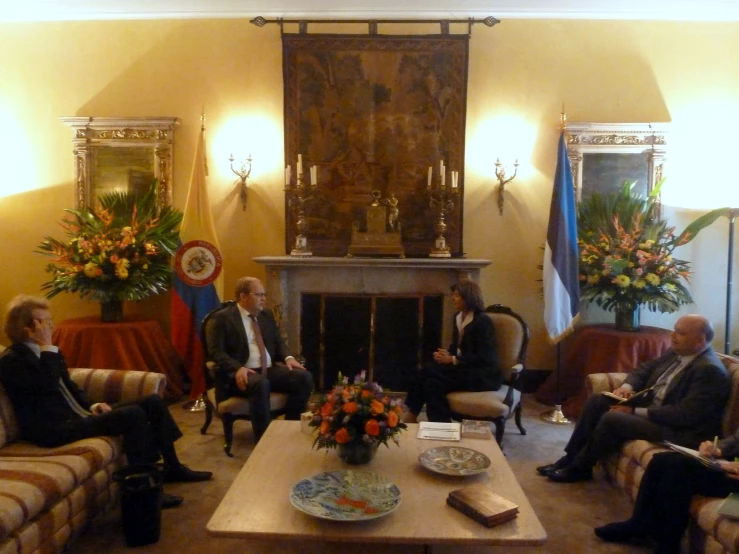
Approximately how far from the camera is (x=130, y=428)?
3.23 meters

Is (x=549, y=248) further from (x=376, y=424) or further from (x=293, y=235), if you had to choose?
(x=376, y=424)

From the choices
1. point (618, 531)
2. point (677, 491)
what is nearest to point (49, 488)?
point (618, 531)

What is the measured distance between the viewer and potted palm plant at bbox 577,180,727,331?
4863 millimetres

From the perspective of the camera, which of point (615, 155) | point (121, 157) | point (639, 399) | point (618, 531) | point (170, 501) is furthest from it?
point (121, 157)

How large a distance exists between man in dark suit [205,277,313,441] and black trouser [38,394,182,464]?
0.62 m

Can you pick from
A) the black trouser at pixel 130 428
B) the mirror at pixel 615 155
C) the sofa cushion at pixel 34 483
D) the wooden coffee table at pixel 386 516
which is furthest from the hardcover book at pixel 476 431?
the mirror at pixel 615 155

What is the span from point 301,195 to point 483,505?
3.66 metres

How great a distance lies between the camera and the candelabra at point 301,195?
5.37 meters

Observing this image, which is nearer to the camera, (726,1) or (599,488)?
(599,488)

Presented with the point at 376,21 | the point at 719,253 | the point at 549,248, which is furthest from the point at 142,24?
the point at 719,253

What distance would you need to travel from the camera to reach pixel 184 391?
562 centimetres

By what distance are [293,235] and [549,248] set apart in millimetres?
2288

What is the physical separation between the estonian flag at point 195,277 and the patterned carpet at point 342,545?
29.3 inches

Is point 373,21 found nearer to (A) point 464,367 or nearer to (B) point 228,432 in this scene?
(A) point 464,367
